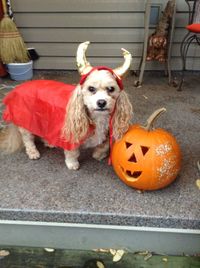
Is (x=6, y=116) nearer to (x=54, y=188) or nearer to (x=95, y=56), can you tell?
(x=54, y=188)

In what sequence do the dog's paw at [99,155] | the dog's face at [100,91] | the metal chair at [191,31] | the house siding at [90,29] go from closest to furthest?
the dog's face at [100,91]
the dog's paw at [99,155]
the metal chair at [191,31]
the house siding at [90,29]

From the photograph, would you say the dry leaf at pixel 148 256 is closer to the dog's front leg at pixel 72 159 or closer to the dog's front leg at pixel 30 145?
the dog's front leg at pixel 72 159

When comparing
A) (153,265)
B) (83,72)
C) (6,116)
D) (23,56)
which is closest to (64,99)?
(83,72)

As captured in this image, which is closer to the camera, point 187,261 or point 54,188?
point 187,261

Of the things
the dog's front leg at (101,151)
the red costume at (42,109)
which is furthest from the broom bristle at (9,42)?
the dog's front leg at (101,151)

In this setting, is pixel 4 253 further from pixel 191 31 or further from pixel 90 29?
pixel 90 29

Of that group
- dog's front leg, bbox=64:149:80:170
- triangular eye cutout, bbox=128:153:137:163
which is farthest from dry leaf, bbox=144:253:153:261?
dog's front leg, bbox=64:149:80:170

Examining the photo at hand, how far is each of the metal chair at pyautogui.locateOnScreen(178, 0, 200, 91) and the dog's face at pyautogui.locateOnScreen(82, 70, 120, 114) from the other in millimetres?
1607

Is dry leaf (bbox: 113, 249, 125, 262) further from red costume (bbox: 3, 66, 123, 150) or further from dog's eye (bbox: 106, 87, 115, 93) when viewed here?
dog's eye (bbox: 106, 87, 115, 93)

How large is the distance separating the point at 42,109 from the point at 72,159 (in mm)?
A: 351

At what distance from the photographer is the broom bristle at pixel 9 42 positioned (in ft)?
11.2

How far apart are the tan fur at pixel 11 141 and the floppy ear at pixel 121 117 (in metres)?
0.73

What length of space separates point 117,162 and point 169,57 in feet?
6.85

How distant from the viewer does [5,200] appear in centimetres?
171
